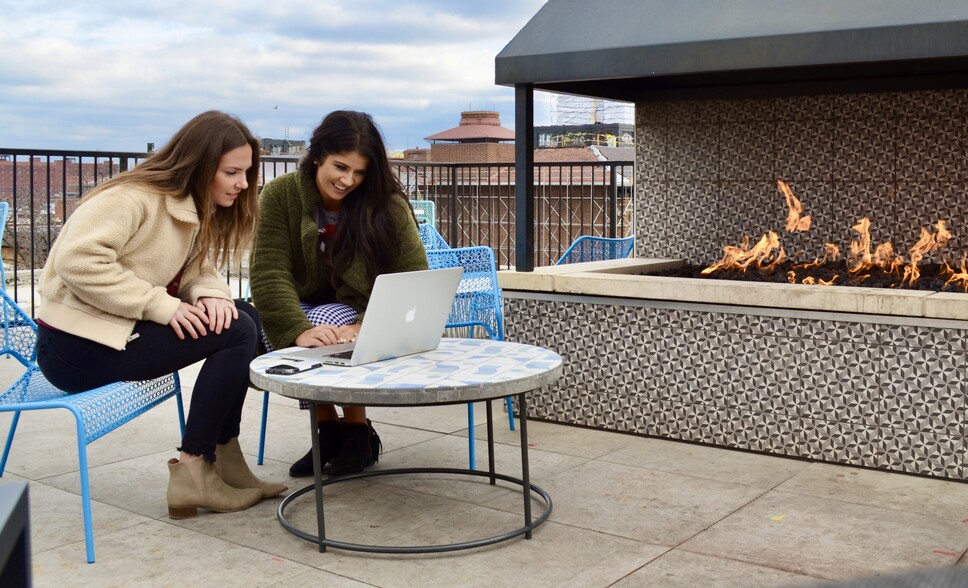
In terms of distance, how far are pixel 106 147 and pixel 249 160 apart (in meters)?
4.20

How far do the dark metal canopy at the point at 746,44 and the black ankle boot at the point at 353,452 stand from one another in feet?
5.84

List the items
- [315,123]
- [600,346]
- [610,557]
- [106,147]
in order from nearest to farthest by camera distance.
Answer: [610,557] < [315,123] < [600,346] < [106,147]

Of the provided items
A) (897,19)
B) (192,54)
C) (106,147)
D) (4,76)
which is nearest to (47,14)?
(4,76)

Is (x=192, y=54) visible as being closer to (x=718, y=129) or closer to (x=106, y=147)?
(x=106, y=147)

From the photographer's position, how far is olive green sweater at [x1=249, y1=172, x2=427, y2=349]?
3.64 meters

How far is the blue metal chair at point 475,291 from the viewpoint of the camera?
14.6ft

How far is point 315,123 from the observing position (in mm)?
3654

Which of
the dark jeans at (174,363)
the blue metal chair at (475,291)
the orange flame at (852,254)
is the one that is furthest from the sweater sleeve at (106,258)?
the orange flame at (852,254)

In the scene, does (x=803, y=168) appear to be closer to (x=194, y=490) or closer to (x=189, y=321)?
(x=189, y=321)

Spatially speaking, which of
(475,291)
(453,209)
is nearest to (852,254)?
(475,291)

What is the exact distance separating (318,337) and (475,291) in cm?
116

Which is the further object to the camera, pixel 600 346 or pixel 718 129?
pixel 718 129

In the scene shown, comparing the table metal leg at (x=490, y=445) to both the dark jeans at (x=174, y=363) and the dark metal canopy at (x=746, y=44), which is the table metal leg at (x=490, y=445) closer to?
the dark jeans at (x=174, y=363)

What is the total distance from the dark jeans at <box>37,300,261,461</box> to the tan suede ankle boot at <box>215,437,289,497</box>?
0.40 feet
